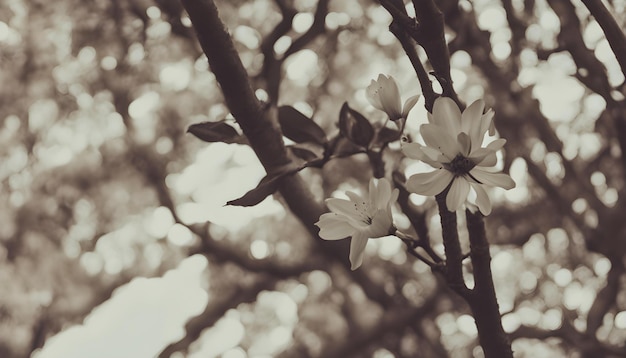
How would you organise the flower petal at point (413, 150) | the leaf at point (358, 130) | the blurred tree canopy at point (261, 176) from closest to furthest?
the flower petal at point (413, 150), the leaf at point (358, 130), the blurred tree canopy at point (261, 176)

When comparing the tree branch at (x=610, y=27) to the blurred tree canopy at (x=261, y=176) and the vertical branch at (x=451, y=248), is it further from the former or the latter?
the blurred tree canopy at (x=261, y=176)

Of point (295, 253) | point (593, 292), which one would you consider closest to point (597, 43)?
point (593, 292)

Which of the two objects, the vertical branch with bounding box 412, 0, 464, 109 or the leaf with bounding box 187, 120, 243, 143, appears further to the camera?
the leaf with bounding box 187, 120, 243, 143

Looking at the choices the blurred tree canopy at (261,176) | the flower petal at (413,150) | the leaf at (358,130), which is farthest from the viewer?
the blurred tree canopy at (261,176)

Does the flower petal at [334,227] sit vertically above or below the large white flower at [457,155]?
below

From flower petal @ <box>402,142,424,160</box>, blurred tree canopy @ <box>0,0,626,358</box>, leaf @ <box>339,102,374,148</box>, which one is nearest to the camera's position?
flower petal @ <box>402,142,424,160</box>

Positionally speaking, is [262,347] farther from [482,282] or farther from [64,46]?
[482,282]

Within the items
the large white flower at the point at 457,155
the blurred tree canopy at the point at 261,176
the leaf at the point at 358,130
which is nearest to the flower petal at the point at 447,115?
the large white flower at the point at 457,155

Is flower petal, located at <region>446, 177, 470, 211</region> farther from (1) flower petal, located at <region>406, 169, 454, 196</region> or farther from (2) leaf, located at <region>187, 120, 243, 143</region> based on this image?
(2) leaf, located at <region>187, 120, 243, 143</region>

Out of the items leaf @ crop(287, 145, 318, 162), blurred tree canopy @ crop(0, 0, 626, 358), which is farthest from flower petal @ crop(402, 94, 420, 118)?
blurred tree canopy @ crop(0, 0, 626, 358)
